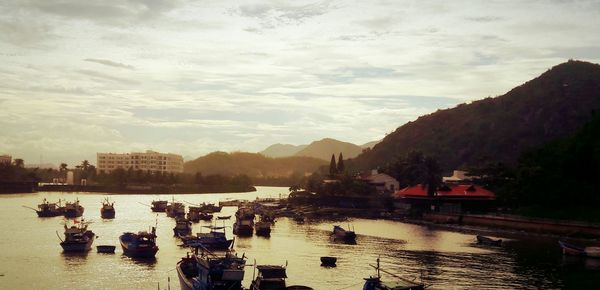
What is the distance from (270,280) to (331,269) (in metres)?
19.0

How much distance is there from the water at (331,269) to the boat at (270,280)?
5.72 m

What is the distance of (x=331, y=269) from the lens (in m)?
70.3

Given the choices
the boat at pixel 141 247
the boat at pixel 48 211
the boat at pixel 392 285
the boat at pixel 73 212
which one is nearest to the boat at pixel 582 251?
the boat at pixel 392 285

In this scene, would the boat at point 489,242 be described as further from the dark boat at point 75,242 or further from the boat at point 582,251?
the dark boat at point 75,242

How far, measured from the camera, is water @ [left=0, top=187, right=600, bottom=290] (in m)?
62.4

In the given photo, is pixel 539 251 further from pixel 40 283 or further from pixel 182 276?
pixel 40 283

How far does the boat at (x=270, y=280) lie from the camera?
170 feet

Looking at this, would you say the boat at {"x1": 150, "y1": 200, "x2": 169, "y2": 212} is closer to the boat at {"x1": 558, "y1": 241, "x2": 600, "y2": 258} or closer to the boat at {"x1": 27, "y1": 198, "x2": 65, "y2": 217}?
the boat at {"x1": 27, "y1": 198, "x2": 65, "y2": 217}

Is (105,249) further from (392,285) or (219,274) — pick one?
(392,285)

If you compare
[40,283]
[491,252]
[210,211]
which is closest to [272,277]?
[40,283]

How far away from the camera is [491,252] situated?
Answer: 87062 millimetres

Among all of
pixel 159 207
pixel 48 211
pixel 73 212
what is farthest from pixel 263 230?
pixel 159 207

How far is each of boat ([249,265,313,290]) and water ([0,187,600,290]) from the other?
572 cm

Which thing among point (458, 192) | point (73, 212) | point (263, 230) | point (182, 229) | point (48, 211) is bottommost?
point (263, 230)
